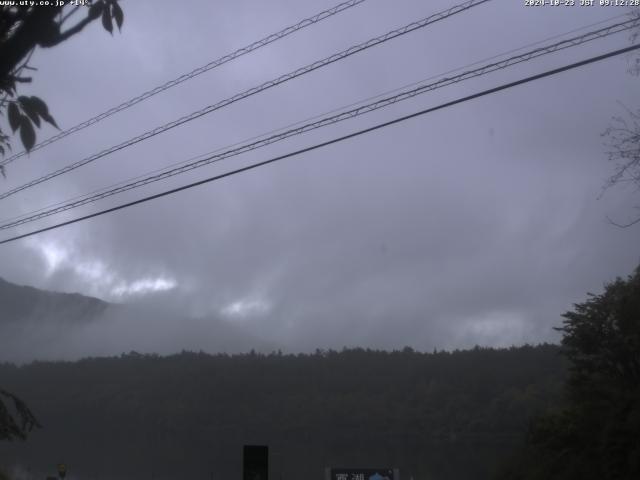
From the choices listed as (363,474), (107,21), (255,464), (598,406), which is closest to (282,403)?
(598,406)

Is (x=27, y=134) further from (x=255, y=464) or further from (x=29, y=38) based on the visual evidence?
(x=255, y=464)

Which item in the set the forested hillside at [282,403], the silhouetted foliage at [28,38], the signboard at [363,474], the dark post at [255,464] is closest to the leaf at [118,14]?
the silhouetted foliage at [28,38]

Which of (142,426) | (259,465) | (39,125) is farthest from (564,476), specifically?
(142,426)

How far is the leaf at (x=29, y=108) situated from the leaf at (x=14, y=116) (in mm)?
40

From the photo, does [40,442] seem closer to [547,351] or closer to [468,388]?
[468,388]

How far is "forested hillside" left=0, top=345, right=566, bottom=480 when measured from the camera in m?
72.6

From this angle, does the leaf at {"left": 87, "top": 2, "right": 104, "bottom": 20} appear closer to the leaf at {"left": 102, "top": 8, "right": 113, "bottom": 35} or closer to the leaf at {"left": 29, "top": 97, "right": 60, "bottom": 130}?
the leaf at {"left": 102, "top": 8, "right": 113, "bottom": 35}

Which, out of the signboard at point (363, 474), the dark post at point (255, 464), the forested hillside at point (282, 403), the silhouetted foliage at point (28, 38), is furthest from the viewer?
the forested hillside at point (282, 403)

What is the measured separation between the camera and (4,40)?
3330 mm

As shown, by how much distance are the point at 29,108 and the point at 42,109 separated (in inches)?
2.4

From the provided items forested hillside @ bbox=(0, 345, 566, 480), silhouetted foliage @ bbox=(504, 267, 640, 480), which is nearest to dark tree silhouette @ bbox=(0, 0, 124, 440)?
silhouetted foliage @ bbox=(504, 267, 640, 480)

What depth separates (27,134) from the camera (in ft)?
11.5

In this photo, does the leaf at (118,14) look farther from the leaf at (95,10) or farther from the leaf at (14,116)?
the leaf at (14,116)

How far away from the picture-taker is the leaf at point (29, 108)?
3494 mm
